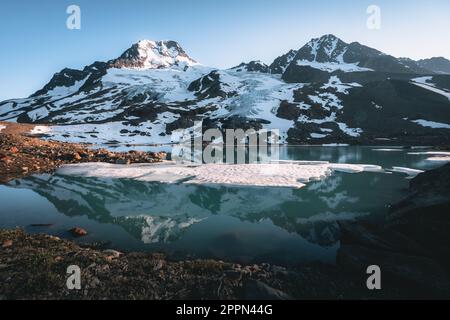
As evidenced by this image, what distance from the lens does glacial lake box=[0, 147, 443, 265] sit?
1227 centimetres

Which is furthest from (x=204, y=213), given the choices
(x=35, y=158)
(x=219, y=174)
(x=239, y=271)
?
(x=35, y=158)

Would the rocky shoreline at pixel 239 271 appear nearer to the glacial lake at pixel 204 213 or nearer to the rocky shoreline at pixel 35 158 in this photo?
the glacial lake at pixel 204 213

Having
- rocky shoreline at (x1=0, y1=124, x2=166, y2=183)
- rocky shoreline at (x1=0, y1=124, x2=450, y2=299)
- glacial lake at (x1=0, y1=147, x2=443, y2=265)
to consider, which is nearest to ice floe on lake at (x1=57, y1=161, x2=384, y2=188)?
glacial lake at (x1=0, y1=147, x2=443, y2=265)

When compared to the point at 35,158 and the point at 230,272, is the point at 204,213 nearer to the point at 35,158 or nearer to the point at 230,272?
the point at 230,272

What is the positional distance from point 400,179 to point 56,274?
93.3ft

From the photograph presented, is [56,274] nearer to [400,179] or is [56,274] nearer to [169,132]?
[400,179]

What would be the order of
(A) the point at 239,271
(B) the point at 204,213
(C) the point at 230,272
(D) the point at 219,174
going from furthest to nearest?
(D) the point at 219,174, (B) the point at 204,213, (A) the point at 239,271, (C) the point at 230,272

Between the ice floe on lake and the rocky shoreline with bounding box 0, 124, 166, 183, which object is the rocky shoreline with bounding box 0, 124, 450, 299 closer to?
the ice floe on lake

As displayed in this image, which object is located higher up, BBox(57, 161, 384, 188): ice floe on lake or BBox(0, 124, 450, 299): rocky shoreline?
BBox(57, 161, 384, 188): ice floe on lake

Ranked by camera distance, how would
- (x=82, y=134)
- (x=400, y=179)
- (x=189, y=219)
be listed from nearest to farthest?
Answer: (x=189, y=219) < (x=400, y=179) < (x=82, y=134)

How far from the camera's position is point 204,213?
697 inches

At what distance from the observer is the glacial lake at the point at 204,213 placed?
12273 mm
